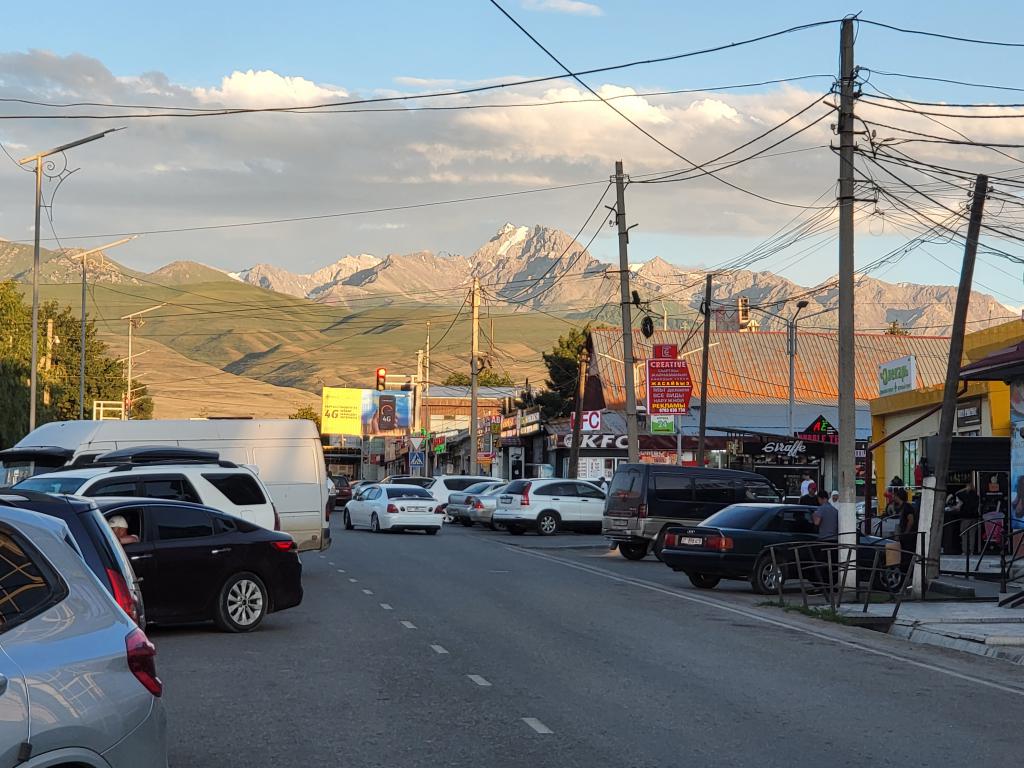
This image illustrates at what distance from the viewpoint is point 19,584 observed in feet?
17.5

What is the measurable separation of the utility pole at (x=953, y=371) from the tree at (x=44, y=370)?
48.1 metres

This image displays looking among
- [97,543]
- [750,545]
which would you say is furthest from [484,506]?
[97,543]

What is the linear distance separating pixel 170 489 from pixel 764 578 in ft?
31.2

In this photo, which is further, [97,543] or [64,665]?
[97,543]

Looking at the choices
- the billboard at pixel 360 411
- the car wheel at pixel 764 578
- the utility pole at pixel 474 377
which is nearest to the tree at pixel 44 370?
the utility pole at pixel 474 377

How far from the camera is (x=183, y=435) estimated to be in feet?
83.8

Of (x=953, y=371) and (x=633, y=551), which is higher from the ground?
(x=953, y=371)

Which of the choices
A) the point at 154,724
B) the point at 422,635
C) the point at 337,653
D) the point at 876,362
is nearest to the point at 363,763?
the point at 154,724

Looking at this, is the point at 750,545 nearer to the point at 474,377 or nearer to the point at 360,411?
the point at 474,377

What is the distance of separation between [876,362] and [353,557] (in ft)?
220

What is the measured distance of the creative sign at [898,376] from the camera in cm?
4450

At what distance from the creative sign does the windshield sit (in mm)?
31814

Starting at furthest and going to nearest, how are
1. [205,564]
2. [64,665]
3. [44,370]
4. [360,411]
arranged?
[360,411] → [44,370] → [205,564] → [64,665]

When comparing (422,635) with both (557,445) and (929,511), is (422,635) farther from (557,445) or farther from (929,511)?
(557,445)
